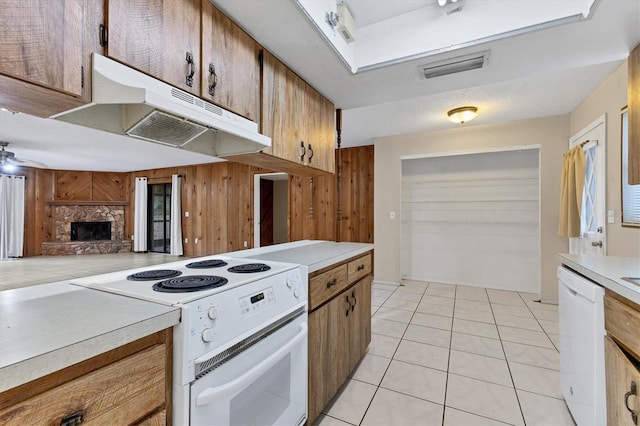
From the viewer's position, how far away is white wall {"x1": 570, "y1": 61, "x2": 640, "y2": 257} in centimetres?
221

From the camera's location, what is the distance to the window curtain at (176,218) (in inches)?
267

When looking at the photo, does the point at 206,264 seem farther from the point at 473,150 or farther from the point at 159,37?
the point at 473,150

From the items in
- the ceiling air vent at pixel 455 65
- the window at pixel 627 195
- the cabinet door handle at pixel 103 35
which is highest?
the ceiling air vent at pixel 455 65

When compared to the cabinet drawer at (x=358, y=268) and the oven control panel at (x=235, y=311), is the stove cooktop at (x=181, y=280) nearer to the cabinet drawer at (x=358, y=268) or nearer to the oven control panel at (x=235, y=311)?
the oven control panel at (x=235, y=311)

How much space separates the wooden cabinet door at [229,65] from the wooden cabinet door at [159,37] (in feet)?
0.18

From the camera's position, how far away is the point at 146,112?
3.64 feet

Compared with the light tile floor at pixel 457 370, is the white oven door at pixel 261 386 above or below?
above

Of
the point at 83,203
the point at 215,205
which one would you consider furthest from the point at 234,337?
the point at 83,203

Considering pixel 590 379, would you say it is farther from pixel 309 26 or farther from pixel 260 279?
pixel 309 26

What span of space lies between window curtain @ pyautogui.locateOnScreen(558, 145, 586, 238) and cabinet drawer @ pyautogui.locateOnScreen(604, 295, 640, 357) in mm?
2407

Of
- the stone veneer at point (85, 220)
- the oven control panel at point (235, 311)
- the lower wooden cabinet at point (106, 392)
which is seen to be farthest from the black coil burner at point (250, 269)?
the stone veneer at point (85, 220)

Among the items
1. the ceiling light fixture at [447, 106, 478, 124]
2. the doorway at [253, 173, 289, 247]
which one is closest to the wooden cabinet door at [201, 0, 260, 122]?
the ceiling light fixture at [447, 106, 478, 124]

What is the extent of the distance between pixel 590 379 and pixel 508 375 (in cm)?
84

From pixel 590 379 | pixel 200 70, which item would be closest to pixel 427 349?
pixel 590 379
